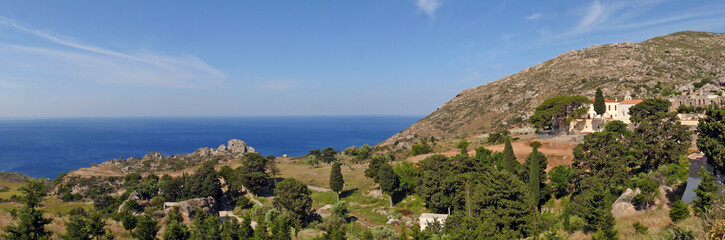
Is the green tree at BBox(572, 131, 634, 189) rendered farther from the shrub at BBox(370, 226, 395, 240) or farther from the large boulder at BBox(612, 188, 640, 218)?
the shrub at BBox(370, 226, 395, 240)

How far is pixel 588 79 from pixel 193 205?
105896mm

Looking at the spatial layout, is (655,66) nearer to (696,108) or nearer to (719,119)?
(696,108)

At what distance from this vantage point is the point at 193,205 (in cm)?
3881

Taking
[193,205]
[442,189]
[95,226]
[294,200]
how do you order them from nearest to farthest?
[95,226] < [442,189] < [294,200] < [193,205]

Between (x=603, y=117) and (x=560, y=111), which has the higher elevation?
(x=560, y=111)

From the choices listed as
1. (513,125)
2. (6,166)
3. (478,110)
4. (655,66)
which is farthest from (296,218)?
(6,166)

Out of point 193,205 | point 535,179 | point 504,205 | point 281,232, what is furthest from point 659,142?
point 193,205

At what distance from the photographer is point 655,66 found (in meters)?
92.8

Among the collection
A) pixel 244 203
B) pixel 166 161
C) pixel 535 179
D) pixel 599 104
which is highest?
pixel 599 104

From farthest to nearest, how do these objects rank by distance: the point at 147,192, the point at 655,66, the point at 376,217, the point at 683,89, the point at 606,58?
the point at 606,58, the point at 655,66, the point at 683,89, the point at 147,192, the point at 376,217

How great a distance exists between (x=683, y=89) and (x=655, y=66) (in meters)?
39.7

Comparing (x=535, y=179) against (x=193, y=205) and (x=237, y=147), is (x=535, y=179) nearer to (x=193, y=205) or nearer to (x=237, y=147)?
(x=193, y=205)

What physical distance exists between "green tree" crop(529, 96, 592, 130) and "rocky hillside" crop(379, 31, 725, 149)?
2365 cm

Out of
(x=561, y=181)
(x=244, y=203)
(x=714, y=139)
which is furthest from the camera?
(x=244, y=203)
